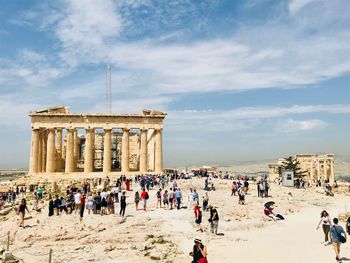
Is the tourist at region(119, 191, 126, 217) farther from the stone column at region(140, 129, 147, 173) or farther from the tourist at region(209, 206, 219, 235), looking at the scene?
the stone column at region(140, 129, 147, 173)

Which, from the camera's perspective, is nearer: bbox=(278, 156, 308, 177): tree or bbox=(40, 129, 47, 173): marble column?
bbox=(40, 129, 47, 173): marble column

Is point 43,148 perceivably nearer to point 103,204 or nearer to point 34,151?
point 34,151

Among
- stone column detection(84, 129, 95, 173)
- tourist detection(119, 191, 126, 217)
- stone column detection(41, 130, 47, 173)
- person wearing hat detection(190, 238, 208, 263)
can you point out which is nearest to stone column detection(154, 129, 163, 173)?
stone column detection(84, 129, 95, 173)

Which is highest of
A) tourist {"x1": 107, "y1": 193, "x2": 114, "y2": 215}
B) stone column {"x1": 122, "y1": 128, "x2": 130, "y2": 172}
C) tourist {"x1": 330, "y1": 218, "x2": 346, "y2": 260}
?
stone column {"x1": 122, "y1": 128, "x2": 130, "y2": 172}

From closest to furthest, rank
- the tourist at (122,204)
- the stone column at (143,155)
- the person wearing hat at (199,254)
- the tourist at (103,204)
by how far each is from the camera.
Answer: the person wearing hat at (199,254) < the tourist at (122,204) < the tourist at (103,204) < the stone column at (143,155)

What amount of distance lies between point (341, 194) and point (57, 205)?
98.1 ft

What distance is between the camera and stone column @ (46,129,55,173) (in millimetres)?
49562

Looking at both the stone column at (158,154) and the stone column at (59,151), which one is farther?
the stone column at (59,151)

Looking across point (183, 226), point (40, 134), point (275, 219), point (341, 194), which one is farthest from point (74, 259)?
point (40, 134)

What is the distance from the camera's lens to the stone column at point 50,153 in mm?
49562

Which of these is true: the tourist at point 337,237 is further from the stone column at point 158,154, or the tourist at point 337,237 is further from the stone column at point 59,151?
the stone column at point 59,151

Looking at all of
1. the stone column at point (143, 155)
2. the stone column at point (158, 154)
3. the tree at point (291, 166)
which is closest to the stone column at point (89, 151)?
the stone column at point (143, 155)

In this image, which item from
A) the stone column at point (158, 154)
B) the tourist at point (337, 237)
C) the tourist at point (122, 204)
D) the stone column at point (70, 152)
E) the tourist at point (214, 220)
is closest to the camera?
the tourist at point (337, 237)

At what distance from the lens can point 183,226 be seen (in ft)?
68.3
